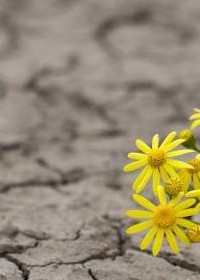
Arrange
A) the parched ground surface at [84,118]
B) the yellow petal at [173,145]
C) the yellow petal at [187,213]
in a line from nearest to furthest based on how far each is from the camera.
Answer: the yellow petal at [187,213]
the yellow petal at [173,145]
the parched ground surface at [84,118]

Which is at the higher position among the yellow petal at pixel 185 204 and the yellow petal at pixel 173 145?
the yellow petal at pixel 173 145

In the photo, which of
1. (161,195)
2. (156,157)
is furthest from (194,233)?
(156,157)

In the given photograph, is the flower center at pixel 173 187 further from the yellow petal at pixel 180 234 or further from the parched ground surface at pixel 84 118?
the parched ground surface at pixel 84 118

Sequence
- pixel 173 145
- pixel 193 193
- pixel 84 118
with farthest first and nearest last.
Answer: pixel 84 118
pixel 173 145
pixel 193 193

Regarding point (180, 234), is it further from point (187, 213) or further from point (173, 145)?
point (173, 145)

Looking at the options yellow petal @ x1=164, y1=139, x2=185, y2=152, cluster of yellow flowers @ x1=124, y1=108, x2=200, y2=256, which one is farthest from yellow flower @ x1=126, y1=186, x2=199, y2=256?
yellow petal @ x1=164, y1=139, x2=185, y2=152

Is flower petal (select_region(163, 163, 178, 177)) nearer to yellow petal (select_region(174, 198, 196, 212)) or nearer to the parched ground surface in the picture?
yellow petal (select_region(174, 198, 196, 212))

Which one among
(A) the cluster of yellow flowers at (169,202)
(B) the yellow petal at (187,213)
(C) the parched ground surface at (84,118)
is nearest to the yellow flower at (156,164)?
(A) the cluster of yellow flowers at (169,202)
